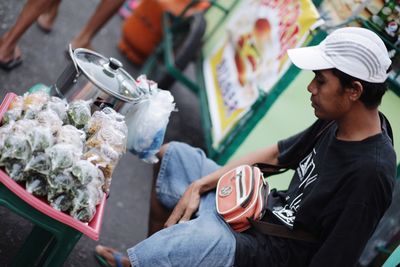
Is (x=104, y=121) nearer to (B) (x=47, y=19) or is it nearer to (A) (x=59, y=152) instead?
(A) (x=59, y=152)

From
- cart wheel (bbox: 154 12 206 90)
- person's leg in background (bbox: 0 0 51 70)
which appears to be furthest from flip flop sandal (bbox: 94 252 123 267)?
cart wheel (bbox: 154 12 206 90)

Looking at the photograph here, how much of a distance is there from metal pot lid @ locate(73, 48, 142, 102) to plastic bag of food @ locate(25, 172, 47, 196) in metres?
0.70

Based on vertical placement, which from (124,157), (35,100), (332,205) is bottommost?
(124,157)

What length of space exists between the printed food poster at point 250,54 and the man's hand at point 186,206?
1166 millimetres

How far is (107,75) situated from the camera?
2.82 meters

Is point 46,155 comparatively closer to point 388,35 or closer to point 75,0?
point 388,35

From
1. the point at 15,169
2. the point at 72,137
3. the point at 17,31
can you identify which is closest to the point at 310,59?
the point at 72,137

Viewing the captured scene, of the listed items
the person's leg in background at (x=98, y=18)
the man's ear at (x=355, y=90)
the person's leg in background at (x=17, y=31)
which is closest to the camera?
the man's ear at (x=355, y=90)

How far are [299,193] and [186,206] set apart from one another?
0.51m

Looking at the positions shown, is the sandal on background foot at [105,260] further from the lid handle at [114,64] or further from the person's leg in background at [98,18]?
the person's leg in background at [98,18]

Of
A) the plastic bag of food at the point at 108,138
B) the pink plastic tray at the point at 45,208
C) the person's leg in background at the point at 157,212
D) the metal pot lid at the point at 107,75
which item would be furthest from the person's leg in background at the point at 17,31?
the pink plastic tray at the point at 45,208

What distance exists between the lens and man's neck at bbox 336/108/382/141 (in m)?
2.34

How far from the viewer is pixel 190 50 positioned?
4.79 metres

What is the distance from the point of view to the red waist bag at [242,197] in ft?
8.25
